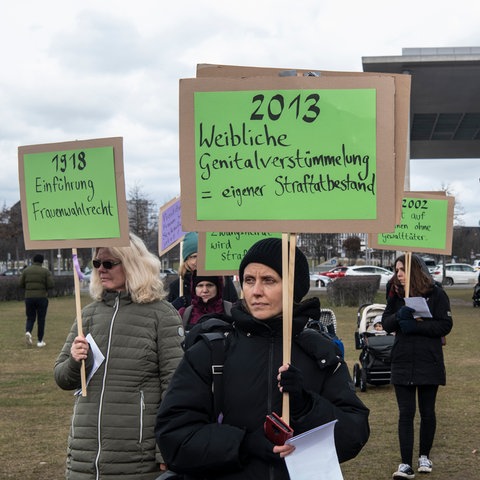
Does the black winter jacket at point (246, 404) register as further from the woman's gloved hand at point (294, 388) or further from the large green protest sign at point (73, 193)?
the large green protest sign at point (73, 193)

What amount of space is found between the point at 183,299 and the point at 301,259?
3978 mm

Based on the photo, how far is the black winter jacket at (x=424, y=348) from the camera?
6.71 m

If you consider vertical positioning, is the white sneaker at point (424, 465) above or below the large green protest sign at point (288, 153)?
below

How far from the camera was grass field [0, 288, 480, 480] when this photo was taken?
7230 millimetres

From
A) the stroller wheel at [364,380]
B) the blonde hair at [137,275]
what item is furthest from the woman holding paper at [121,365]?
the stroller wheel at [364,380]

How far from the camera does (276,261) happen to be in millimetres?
3051

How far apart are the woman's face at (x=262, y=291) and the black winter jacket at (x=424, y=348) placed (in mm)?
3972

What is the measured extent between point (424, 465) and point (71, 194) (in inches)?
159

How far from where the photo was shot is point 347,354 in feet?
49.3

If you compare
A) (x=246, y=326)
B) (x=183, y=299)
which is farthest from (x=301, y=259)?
(x=183, y=299)

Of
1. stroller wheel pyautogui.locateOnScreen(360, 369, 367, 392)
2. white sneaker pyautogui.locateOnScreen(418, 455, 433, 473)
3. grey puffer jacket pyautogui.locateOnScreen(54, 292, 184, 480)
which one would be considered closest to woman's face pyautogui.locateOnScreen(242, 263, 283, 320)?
grey puffer jacket pyautogui.locateOnScreen(54, 292, 184, 480)

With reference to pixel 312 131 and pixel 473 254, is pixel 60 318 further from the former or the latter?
pixel 473 254

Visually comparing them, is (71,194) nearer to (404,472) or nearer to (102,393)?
(102,393)

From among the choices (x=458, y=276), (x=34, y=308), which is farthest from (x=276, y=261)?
(x=458, y=276)
